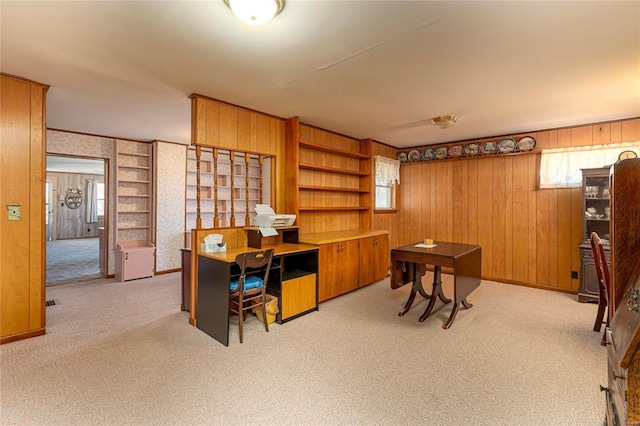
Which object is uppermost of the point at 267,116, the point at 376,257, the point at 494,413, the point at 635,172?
the point at 267,116

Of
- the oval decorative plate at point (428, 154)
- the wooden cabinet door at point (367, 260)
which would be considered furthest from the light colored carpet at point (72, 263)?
the oval decorative plate at point (428, 154)

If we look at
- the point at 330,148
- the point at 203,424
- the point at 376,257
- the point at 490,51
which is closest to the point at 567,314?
the point at 376,257

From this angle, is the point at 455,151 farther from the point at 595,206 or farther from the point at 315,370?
the point at 315,370

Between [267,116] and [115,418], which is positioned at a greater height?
[267,116]

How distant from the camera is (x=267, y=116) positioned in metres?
3.79

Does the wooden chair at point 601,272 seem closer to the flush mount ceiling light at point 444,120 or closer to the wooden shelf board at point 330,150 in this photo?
the flush mount ceiling light at point 444,120

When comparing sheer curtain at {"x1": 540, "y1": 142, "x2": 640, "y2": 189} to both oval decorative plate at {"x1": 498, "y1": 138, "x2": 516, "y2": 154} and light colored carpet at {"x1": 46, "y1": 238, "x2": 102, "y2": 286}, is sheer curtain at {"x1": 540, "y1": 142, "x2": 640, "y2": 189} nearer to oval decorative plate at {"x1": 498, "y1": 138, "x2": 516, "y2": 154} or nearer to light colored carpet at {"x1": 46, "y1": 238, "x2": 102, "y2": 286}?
oval decorative plate at {"x1": 498, "y1": 138, "x2": 516, "y2": 154}

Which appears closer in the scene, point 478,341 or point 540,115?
point 478,341

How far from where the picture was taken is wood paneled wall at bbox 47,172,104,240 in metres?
10.0

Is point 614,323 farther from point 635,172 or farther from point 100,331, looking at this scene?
point 100,331

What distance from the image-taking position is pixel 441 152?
5492mm

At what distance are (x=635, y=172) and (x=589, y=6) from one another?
1348mm

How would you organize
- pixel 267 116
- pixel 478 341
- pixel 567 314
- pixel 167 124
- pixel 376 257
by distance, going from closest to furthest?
1. pixel 478 341
2. pixel 567 314
3. pixel 267 116
4. pixel 167 124
5. pixel 376 257

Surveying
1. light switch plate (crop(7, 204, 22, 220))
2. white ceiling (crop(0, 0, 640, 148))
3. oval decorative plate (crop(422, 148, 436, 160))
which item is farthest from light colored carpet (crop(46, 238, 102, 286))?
oval decorative plate (crop(422, 148, 436, 160))
